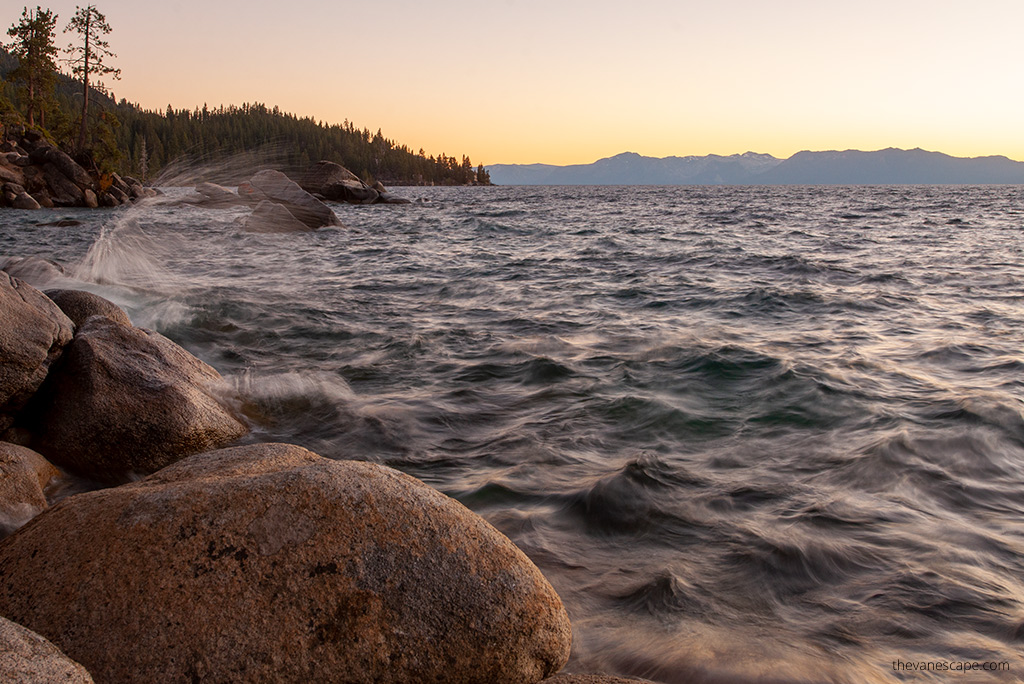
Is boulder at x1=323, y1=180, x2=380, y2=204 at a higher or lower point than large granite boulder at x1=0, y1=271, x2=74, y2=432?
higher

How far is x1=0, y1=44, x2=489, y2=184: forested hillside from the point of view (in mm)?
87812

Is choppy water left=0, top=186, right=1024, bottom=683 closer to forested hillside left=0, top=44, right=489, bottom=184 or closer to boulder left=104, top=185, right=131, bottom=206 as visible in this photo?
boulder left=104, top=185, right=131, bottom=206

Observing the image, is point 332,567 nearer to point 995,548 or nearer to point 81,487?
point 81,487

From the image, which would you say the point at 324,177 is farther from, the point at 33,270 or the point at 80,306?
the point at 80,306

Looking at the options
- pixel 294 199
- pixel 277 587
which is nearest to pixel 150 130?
pixel 294 199

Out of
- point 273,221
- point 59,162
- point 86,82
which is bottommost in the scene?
point 273,221

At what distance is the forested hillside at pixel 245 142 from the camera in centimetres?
8781

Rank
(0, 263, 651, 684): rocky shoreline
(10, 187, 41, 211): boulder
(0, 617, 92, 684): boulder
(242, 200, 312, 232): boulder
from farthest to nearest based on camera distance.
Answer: (10, 187, 41, 211): boulder < (242, 200, 312, 232): boulder < (0, 263, 651, 684): rocky shoreline < (0, 617, 92, 684): boulder

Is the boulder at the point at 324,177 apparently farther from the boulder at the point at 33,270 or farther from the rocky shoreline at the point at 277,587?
the rocky shoreline at the point at 277,587

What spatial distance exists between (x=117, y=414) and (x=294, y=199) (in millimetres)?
24885

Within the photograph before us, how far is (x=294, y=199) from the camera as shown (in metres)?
28.1

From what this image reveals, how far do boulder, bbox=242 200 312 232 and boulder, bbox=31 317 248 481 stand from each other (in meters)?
20.6

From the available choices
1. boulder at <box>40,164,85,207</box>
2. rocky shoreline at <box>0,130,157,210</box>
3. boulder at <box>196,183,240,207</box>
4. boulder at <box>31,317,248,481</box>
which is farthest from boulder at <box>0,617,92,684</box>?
boulder at <box>196,183,240,207</box>

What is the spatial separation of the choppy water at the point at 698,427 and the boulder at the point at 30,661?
2.07 m
